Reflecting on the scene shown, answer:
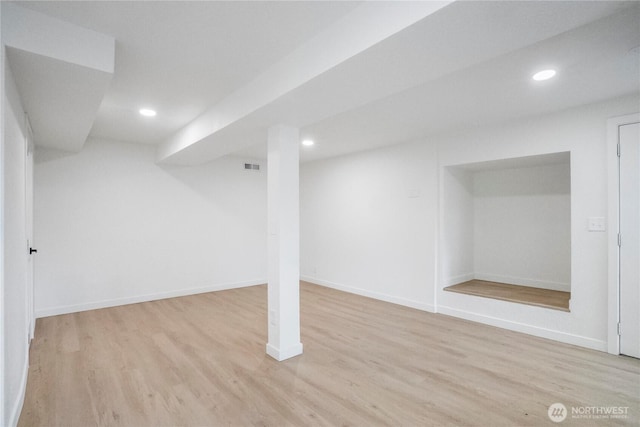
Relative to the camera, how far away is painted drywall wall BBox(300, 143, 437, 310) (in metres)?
4.65

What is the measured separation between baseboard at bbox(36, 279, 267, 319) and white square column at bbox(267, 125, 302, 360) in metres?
3.04

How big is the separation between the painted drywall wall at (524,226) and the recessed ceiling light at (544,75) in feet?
7.60

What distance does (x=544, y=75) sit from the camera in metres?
2.51

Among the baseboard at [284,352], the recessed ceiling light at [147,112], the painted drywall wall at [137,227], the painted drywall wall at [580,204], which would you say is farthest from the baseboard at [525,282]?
the recessed ceiling light at [147,112]

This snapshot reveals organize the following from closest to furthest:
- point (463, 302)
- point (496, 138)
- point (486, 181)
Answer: point (496, 138) < point (463, 302) < point (486, 181)

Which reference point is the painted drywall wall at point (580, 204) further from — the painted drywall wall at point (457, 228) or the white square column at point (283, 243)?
the white square column at point (283, 243)

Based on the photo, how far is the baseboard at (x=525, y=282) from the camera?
170 inches

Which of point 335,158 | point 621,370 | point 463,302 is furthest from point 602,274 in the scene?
point 335,158

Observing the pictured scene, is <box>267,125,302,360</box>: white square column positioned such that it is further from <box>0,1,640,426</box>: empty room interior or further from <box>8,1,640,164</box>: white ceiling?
<box>8,1,640,164</box>: white ceiling

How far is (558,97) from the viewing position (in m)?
3.04

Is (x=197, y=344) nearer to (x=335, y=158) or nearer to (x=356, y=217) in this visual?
(x=356, y=217)

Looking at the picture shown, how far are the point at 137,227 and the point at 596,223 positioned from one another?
6116mm

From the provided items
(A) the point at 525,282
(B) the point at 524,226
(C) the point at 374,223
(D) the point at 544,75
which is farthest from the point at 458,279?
(D) the point at 544,75

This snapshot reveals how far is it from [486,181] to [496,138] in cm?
128
